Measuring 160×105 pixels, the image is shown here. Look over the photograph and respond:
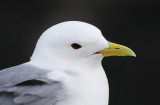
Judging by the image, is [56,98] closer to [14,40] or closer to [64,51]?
[64,51]

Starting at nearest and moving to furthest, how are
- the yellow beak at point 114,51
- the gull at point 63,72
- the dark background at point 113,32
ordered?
the gull at point 63,72 < the yellow beak at point 114,51 < the dark background at point 113,32

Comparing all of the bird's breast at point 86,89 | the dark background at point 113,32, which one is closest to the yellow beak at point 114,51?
the bird's breast at point 86,89

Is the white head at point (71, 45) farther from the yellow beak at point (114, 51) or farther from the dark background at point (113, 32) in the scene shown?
the dark background at point (113, 32)

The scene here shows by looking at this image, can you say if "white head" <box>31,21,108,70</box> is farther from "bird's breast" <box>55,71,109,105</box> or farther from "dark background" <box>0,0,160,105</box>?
"dark background" <box>0,0,160,105</box>


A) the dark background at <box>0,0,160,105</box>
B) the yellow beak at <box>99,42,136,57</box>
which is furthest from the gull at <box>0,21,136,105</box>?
the dark background at <box>0,0,160,105</box>

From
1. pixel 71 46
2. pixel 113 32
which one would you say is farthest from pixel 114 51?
pixel 113 32

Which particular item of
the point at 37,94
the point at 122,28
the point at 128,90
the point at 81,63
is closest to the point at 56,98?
the point at 37,94
